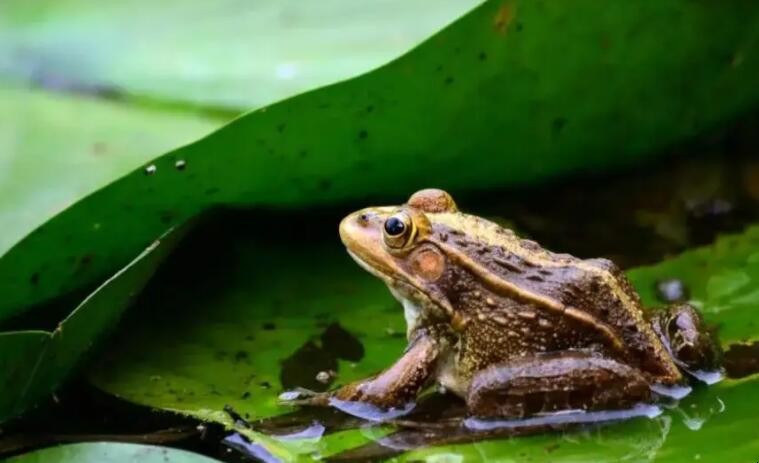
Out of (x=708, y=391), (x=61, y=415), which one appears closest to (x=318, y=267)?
(x=61, y=415)

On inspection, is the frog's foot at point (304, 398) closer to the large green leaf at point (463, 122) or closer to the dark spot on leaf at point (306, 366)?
the dark spot on leaf at point (306, 366)

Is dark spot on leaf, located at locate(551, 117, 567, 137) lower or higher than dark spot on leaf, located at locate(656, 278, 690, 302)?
higher

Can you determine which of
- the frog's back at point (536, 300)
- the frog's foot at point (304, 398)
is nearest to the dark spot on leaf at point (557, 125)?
the frog's back at point (536, 300)

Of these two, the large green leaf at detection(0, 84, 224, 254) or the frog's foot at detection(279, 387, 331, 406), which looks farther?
the large green leaf at detection(0, 84, 224, 254)

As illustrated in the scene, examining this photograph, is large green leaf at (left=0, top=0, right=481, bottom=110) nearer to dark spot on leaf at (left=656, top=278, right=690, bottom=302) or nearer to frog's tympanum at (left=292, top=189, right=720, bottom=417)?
frog's tympanum at (left=292, top=189, right=720, bottom=417)

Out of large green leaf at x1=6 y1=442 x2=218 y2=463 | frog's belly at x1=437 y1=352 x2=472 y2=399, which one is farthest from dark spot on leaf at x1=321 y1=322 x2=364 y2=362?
large green leaf at x1=6 y1=442 x2=218 y2=463

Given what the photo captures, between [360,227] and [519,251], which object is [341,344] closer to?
[360,227]

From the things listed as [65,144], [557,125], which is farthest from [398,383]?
[65,144]

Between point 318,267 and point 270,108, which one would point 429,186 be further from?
point 270,108
